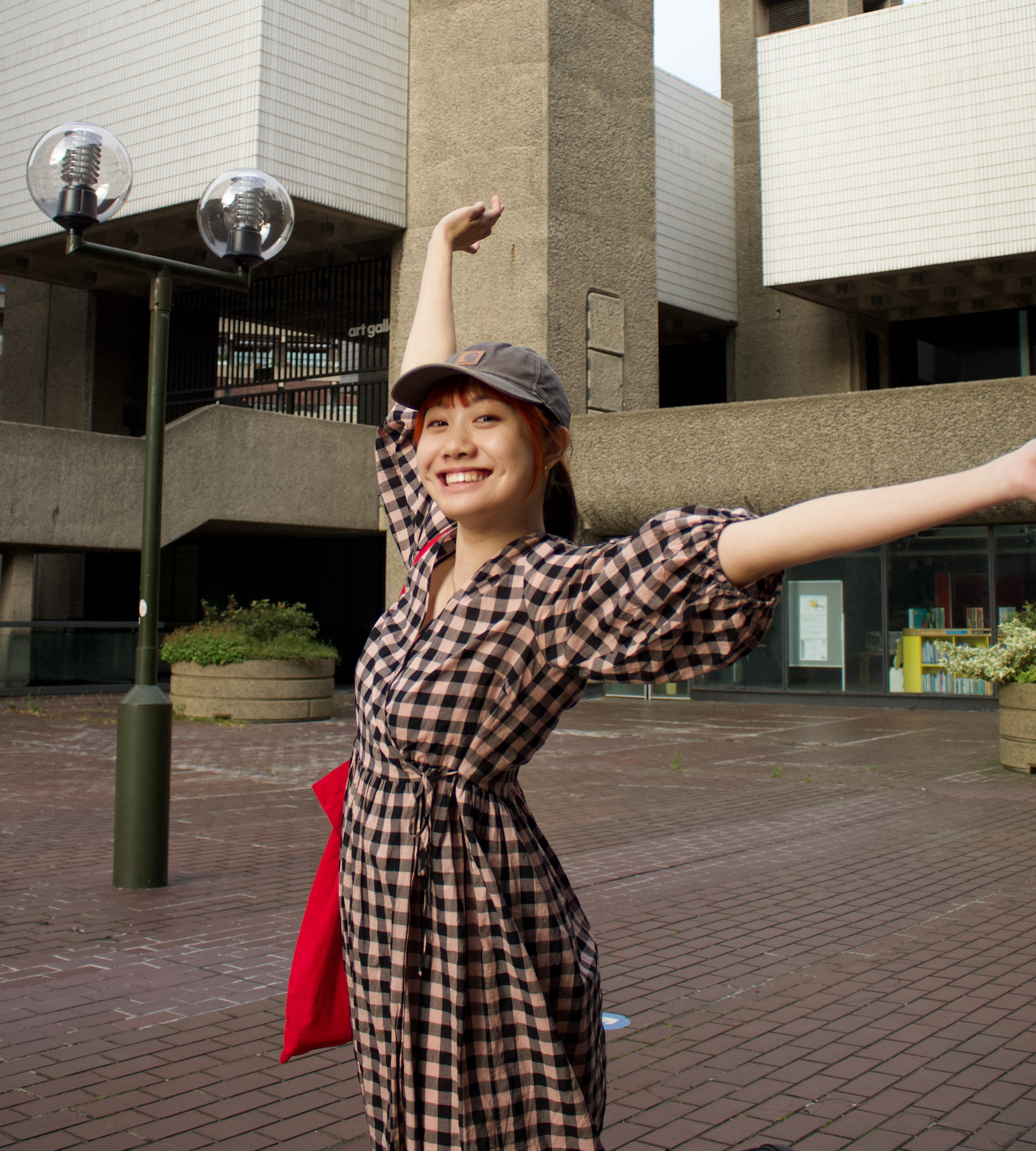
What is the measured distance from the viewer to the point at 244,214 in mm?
6641

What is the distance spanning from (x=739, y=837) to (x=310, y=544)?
20111 millimetres

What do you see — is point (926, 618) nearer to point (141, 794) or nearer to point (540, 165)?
point (540, 165)

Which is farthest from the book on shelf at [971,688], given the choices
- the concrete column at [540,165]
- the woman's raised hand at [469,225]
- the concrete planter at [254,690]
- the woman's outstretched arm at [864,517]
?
the woman's outstretched arm at [864,517]

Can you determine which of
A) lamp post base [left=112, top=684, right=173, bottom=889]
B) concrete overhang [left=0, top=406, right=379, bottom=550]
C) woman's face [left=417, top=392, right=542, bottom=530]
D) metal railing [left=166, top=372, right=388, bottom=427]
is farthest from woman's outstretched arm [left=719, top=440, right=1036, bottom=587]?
metal railing [left=166, top=372, right=388, bottom=427]

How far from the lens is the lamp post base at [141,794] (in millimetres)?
6457

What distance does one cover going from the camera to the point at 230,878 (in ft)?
22.3

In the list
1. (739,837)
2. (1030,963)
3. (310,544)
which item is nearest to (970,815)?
(739,837)

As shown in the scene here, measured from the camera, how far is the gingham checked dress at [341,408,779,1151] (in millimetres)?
1820

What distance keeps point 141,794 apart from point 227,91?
16734 millimetres

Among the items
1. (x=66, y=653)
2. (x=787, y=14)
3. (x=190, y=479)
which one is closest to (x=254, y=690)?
(x=190, y=479)

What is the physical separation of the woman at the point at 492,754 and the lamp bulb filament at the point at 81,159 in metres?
5.02

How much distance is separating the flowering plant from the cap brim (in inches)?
415

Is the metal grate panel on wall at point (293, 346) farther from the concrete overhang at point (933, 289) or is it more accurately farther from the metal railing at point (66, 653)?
the concrete overhang at point (933, 289)

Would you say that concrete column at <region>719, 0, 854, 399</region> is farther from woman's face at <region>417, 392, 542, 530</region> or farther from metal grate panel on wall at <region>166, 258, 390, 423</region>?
woman's face at <region>417, 392, 542, 530</region>
